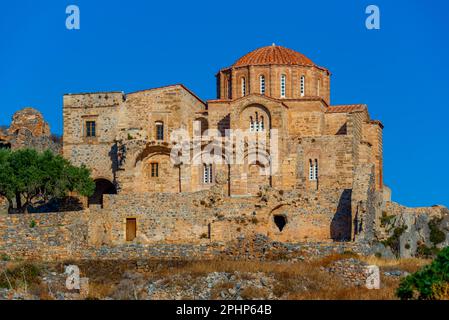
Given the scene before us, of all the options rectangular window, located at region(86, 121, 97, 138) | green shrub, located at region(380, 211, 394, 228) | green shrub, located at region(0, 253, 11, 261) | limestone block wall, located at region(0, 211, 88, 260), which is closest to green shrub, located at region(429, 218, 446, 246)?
green shrub, located at region(380, 211, 394, 228)

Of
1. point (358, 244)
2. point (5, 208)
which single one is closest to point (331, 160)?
point (358, 244)

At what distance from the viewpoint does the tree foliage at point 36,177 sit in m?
47.8

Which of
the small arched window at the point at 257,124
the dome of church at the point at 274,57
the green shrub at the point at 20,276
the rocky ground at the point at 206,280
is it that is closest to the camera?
the rocky ground at the point at 206,280

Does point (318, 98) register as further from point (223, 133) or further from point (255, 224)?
point (255, 224)

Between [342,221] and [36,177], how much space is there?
49.7ft

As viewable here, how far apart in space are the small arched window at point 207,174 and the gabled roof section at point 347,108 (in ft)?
24.4

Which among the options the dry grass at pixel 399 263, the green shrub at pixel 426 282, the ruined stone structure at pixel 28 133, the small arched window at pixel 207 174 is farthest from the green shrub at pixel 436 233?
the ruined stone structure at pixel 28 133

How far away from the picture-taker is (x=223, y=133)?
52.5 m

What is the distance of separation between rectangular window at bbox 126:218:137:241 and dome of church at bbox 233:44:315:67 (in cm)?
1270

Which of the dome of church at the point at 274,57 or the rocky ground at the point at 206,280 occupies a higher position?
the dome of church at the point at 274,57

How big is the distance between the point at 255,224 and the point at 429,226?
8.66m

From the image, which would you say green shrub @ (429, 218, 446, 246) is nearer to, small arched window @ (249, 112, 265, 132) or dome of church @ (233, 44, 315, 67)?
small arched window @ (249, 112, 265, 132)

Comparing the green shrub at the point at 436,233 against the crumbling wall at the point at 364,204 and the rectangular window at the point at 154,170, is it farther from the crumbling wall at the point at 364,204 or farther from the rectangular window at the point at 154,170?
the rectangular window at the point at 154,170

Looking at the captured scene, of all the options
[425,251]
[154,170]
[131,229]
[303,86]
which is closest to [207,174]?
[154,170]
